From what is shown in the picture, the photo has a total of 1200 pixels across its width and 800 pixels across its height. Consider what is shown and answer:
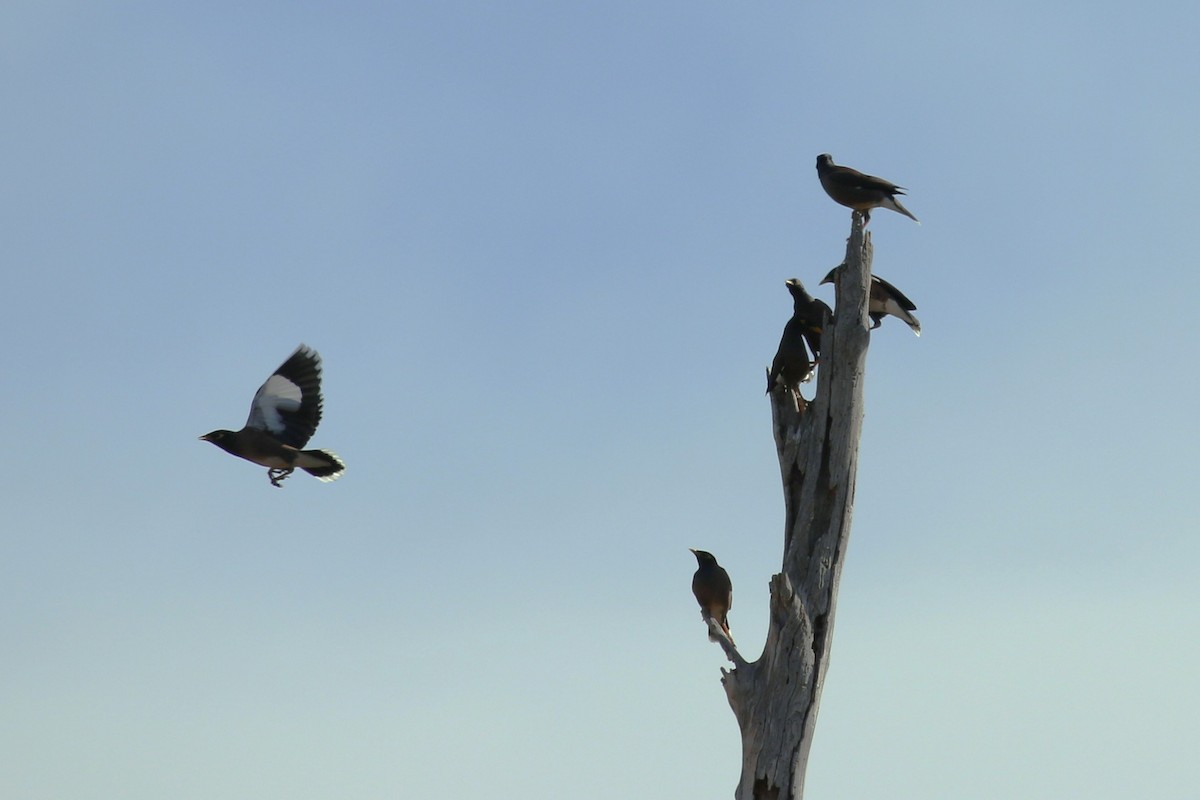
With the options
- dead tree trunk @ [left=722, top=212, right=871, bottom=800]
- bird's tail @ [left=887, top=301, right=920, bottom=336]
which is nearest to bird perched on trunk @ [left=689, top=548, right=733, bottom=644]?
dead tree trunk @ [left=722, top=212, right=871, bottom=800]

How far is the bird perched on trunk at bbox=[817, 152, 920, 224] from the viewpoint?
32.3ft

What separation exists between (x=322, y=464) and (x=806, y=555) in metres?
5.41

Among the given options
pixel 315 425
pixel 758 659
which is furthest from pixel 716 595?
pixel 315 425

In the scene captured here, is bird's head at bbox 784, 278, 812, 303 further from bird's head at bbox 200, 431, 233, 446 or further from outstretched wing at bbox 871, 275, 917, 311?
bird's head at bbox 200, 431, 233, 446

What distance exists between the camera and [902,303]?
10.0m

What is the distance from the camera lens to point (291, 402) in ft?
40.0

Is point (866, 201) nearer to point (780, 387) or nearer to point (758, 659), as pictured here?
point (780, 387)

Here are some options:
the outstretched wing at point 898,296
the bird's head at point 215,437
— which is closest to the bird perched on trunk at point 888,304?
the outstretched wing at point 898,296

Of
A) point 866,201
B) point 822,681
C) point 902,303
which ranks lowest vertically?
point 822,681

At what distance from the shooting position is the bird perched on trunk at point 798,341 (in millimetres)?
8992

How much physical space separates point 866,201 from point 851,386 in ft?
7.30

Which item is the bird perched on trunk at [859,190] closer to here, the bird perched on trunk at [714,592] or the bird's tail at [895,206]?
the bird's tail at [895,206]

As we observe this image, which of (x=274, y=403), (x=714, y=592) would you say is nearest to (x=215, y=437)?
(x=274, y=403)

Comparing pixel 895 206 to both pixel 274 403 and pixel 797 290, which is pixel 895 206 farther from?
pixel 274 403
